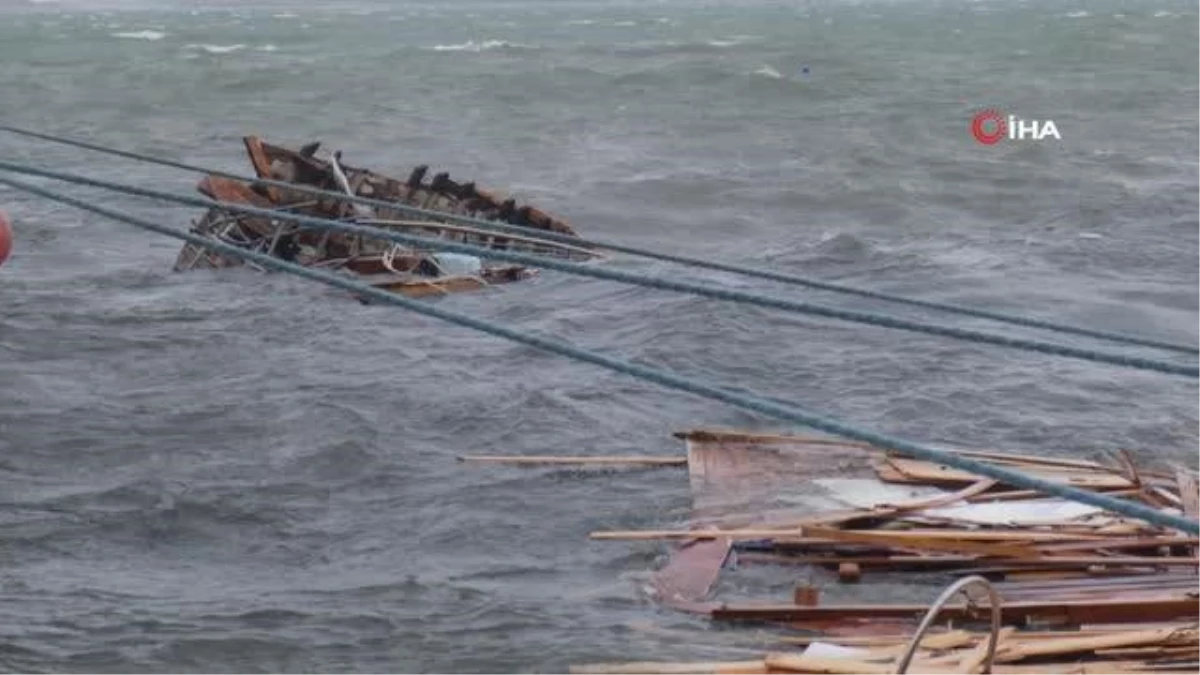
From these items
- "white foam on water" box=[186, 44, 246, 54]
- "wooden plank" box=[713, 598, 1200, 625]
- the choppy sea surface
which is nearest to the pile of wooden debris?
"wooden plank" box=[713, 598, 1200, 625]

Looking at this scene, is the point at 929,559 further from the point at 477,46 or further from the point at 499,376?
the point at 477,46

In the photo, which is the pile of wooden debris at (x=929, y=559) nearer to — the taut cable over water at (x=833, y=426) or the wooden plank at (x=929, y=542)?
the wooden plank at (x=929, y=542)

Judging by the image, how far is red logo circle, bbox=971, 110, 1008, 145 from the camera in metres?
49.3

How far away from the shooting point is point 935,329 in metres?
9.08

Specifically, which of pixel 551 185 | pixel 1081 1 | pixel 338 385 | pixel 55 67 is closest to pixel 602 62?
pixel 55 67

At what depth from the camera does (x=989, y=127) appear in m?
52.6

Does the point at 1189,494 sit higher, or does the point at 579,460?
the point at 1189,494

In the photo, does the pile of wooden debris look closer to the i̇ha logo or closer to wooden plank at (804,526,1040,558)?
wooden plank at (804,526,1040,558)

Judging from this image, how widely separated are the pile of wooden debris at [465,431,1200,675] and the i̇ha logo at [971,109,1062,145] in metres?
35.3

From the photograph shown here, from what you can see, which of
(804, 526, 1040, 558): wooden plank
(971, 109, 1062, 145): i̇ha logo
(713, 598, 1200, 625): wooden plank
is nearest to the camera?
(713, 598, 1200, 625): wooden plank

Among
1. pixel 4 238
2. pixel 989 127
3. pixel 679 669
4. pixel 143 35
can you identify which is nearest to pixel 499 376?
pixel 679 669

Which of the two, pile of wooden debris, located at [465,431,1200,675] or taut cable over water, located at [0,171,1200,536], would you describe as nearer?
taut cable over water, located at [0,171,1200,536]

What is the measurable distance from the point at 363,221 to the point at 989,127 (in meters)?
32.2

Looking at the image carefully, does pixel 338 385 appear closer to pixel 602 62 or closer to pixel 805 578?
pixel 805 578
